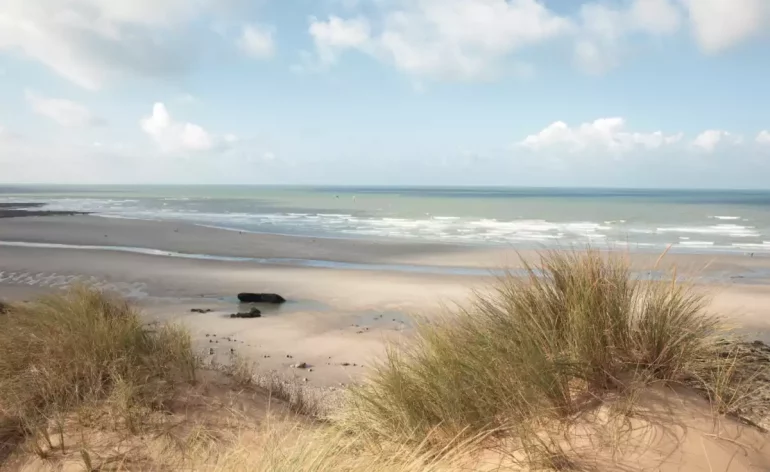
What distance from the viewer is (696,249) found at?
23.0 meters

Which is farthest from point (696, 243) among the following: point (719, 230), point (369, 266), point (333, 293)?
point (333, 293)

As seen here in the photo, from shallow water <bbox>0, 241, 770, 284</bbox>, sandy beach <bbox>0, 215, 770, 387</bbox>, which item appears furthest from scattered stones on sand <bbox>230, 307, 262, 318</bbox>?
shallow water <bbox>0, 241, 770, 284</bbox>

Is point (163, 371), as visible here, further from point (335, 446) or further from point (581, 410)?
point (581, 410)

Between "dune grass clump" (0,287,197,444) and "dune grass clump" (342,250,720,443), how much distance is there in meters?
1.84

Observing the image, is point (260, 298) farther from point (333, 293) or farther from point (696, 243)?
point (696, 243)

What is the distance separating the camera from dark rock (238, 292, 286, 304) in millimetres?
12992

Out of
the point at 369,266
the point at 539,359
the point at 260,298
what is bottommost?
the point at 369,266

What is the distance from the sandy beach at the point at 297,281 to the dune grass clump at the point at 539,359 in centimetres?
139

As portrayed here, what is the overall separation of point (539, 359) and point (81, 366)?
3.83 metres

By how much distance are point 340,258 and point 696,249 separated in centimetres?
1497

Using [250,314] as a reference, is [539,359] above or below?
above

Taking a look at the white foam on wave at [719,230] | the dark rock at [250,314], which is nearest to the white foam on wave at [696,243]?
the white foam on wave at [719,230]

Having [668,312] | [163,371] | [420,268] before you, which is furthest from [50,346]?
[420,268]

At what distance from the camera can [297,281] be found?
52.2ft
